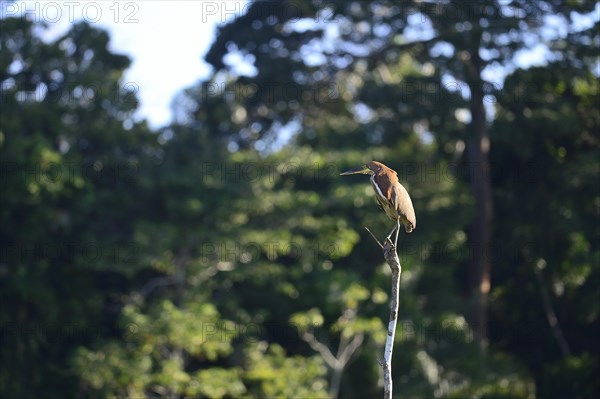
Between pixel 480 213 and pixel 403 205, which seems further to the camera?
pixel 480 213

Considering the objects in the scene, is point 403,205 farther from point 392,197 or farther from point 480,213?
point 480,213

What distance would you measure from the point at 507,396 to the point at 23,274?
748 centimetres

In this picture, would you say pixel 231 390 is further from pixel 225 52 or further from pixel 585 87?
pixel 585 87

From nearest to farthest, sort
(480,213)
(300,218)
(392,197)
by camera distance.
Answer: (392,197) < (300,218) < (480,213)

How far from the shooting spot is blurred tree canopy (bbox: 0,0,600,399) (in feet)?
47.9

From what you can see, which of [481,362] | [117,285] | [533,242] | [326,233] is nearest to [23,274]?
[117,285]

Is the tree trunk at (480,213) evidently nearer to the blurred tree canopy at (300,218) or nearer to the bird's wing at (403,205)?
the blurred tree canopy at (300,218)

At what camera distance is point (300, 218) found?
15.7 meters

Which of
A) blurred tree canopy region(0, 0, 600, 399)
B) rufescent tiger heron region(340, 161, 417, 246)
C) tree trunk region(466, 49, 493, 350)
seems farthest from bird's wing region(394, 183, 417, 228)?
tree trunk region(466, 49, 493, 350)

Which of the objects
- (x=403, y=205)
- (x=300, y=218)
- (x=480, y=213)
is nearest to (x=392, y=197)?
(x=403, y=205)

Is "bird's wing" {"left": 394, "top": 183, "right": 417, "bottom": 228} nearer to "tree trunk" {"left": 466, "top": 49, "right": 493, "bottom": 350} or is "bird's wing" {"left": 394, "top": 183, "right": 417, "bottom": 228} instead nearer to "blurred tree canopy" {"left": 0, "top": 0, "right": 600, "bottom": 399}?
"blurred tree canopy" {"left": 0, "top": 0, "right": 600, "bottom": 399}

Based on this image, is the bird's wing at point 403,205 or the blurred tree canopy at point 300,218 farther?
the blurred tree canopy at point 300,218

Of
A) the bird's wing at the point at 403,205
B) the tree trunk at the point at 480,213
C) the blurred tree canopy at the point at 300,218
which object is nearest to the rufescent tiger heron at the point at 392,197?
the bird's wing at the point at 403,205

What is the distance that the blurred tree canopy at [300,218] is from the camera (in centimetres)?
1460
